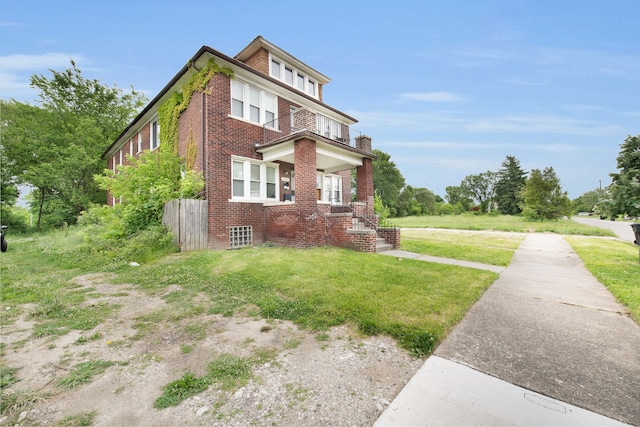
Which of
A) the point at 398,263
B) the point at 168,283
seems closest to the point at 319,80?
the point at 398,263

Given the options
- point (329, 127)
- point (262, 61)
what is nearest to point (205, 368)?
point (329, 127)

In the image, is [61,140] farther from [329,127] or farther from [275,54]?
[329,127]

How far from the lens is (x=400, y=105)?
23531 mm

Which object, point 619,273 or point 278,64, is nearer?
point 619,273

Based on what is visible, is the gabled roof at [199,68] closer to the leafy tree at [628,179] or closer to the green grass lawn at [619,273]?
the leafy tree at [628,179]

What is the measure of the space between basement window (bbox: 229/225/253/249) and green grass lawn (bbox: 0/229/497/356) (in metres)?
2.27

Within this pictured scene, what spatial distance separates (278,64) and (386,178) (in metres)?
40.1

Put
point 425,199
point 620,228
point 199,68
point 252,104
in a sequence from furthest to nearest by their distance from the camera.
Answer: point 425,199 < point 620,228 < point 252,104 < point 199,68

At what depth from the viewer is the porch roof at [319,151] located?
9453mm

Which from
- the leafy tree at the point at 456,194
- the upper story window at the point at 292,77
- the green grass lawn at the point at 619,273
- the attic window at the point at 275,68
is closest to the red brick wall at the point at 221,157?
the attic window at the point at 275,68

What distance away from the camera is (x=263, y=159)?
11.0 meters

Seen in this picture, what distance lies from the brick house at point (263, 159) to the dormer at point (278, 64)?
59 mm

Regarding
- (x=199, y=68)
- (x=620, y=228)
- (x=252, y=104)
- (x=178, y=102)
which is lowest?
(x=620, y=228)

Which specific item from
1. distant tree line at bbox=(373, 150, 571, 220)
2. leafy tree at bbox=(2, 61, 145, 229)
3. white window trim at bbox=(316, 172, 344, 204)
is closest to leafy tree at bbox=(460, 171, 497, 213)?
distant tree line at bbox=(373, 150, 571, 220)
